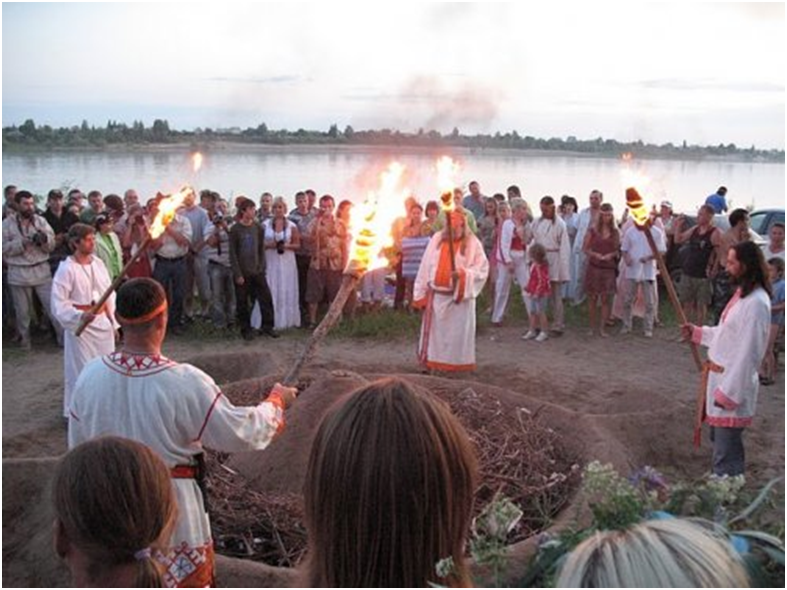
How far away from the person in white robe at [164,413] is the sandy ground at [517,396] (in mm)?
675

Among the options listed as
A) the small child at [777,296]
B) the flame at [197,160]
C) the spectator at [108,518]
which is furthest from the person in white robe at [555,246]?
the spectator at [108,518]

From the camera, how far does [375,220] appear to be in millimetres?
5590

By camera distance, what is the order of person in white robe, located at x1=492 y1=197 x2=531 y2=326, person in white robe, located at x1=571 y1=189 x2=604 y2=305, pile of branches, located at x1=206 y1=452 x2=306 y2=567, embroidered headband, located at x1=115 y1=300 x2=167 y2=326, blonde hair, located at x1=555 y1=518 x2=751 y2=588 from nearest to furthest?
blonde hair, located at x1=555 y1=518 x2=751 y2=588, embroidered headband, located at x1=115 y1=300 x2=167 y2=326, pile of branches, located at x1=206 y1=452 x2=306 y2=567, person in white robe, located at x1=492 y1=197 x2=531 y2=326, person in white robe, located at x1=571 y1=189 x2=604 y2=305

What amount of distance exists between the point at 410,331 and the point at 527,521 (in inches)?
245

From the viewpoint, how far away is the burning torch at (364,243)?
4930 millimetres

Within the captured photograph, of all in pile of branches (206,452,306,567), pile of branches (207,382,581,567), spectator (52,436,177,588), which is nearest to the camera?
spectator (52,436,177,588)

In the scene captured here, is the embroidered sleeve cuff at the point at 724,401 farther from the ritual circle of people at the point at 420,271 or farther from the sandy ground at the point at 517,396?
the sandy ground at the point at 517,396

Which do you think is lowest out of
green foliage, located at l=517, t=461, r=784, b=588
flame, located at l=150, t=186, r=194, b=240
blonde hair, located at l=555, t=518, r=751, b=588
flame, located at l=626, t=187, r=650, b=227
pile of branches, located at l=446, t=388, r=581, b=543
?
pile of branches, located at l=446, t=388, r=581, b=543

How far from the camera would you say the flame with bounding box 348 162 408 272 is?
511 centimetres

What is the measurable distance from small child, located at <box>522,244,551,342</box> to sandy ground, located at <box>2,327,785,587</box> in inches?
9.6

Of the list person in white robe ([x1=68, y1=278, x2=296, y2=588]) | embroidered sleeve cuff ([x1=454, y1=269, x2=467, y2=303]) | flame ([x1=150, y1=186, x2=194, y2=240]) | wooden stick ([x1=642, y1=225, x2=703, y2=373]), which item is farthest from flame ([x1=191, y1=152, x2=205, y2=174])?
wooden stick ([x1=642, y1=225, x2=703, y2=373])

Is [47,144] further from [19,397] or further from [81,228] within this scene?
[81,228]

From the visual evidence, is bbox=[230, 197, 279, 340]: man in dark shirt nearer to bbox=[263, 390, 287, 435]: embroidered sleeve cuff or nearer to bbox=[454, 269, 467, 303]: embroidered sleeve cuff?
bbox=[454, 269, 467, 303]: embroidered sleeve cuff

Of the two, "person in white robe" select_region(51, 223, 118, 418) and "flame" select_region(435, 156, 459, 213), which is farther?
"flame" select_region(435, 156, 459, 213)
